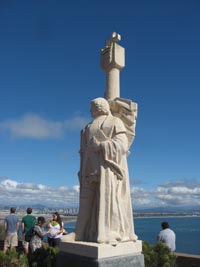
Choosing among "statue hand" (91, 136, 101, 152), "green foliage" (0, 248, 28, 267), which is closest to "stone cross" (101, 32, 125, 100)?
"statue hand" (91, 136, 101, 152)

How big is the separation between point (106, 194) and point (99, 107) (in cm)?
190

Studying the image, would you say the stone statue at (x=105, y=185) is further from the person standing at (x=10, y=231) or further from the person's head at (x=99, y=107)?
the person standing at (x=10, y=231)

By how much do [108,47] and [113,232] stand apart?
4425mm

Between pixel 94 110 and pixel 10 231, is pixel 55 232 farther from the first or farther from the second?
pixel 94 110

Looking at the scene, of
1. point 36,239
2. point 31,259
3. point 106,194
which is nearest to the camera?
Result: point 106,194

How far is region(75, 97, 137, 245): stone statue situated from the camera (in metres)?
6.46

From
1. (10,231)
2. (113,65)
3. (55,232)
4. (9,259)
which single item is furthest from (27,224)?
(113,65)

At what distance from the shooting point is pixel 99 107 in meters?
7.12

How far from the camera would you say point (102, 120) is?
23.0 ft

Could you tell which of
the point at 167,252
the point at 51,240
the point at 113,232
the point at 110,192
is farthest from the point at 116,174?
the point at 51,240

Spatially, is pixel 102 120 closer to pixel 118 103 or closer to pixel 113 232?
pixel 118 103

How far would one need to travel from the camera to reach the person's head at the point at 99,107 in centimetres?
713

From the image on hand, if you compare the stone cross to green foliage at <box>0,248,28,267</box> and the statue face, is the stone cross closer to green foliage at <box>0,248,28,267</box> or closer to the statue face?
the statue face

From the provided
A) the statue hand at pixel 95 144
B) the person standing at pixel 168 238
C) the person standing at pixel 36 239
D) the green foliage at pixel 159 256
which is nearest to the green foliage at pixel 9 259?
the person standing at pixel 36 239
